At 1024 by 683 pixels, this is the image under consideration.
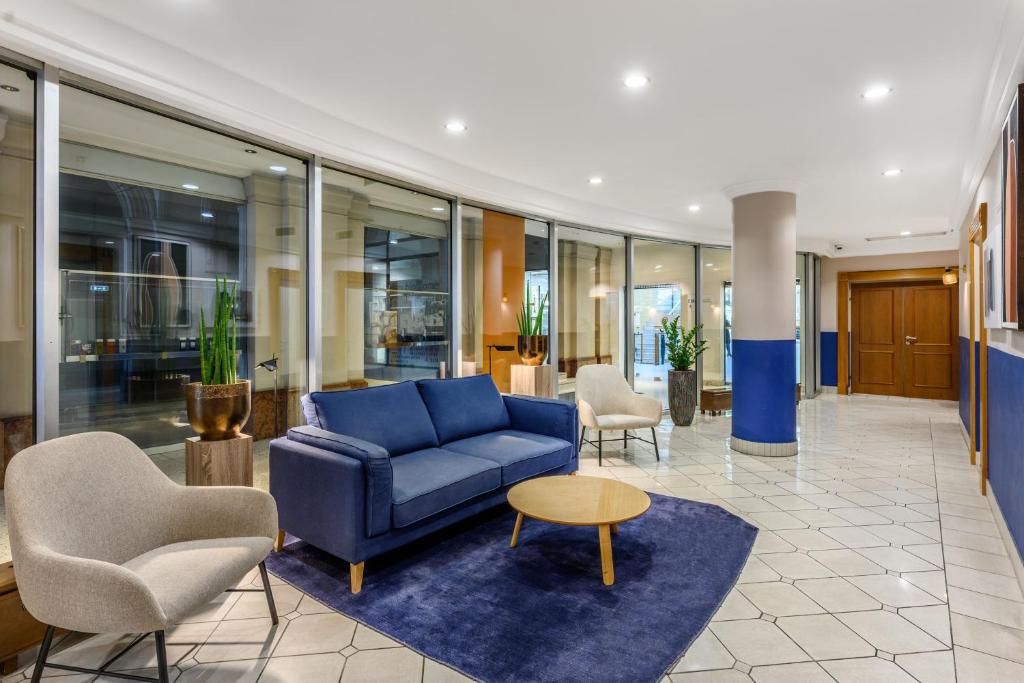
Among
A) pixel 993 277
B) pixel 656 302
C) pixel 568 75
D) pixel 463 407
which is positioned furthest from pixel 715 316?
pixel 568 75

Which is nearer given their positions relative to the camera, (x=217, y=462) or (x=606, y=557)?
(x=606, y=557)

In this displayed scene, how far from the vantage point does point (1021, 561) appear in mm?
2676

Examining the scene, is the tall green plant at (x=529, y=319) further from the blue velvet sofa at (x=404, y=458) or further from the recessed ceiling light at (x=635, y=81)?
the recessed ceiling light at (x=635, y=81)

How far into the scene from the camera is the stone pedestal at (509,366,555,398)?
212 inches

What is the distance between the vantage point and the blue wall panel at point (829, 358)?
976cm

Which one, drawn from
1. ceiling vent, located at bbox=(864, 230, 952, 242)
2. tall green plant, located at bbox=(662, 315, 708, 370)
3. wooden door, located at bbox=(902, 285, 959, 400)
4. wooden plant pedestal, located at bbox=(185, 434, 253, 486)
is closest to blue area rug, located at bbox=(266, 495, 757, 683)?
wooden plant pedestal, located at bbox=(185, 434, 253, 486)

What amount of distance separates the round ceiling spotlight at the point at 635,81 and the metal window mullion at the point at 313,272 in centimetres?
214

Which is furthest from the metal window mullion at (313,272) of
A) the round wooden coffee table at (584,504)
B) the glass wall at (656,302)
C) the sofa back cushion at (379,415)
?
the glass wall at (656,302)

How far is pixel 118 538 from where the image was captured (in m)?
2.14

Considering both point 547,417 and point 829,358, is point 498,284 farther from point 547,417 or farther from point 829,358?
point 829,358

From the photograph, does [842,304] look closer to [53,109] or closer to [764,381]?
[764,381]

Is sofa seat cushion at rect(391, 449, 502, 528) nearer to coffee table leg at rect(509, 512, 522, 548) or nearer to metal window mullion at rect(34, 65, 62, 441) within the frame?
coffee table leg at rect(509, 512, 522, 548)

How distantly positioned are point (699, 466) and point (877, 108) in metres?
3.04

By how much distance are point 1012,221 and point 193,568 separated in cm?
385
